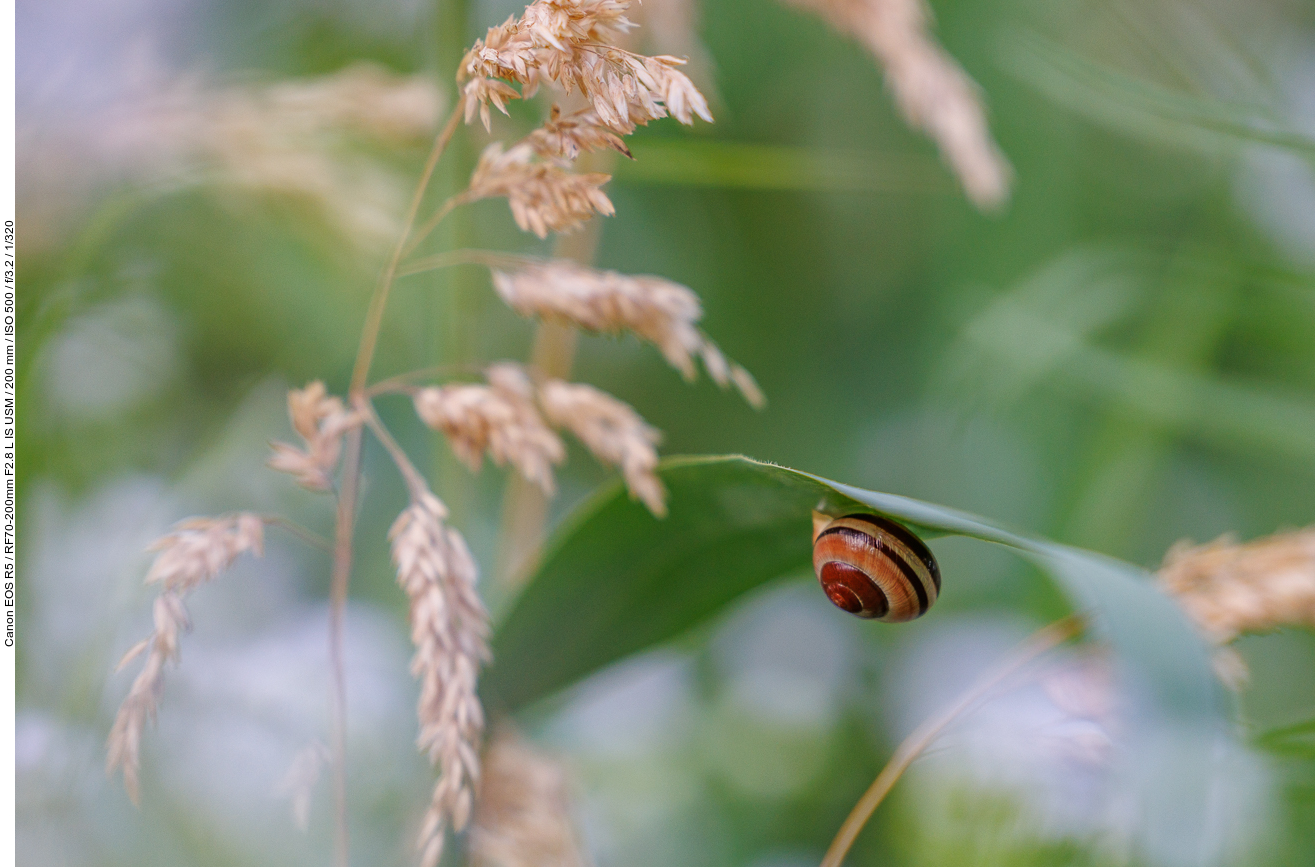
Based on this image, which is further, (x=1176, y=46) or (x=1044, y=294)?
(x=1176, y=46)

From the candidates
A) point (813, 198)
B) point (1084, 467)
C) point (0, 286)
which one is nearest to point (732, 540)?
point (0, 286)

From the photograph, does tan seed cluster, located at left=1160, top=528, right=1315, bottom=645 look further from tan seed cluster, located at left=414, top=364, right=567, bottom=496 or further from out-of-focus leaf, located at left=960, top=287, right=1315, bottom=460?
out-of-focus leaf, located at left=960, top=287, right=1315, bottom=460

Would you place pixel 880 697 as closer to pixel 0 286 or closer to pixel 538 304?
pixel 538 304

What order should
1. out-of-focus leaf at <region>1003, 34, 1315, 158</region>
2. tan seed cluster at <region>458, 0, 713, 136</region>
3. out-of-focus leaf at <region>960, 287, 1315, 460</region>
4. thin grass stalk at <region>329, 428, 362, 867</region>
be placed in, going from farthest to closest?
1. out-of-focus leaf at <region>960, 287, 1315, 460</region>
2. out-of-focus leaf at <region>1003, 34, 1315, 158</region>
3. thin grass stalk at <region>329, 428, 362, 867</region>
4. tan seed cluster at <region>458, 0, 713, 136</region>

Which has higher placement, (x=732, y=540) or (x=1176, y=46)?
(x=1176, y=46)

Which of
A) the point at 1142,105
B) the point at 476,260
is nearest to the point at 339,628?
the point at 476,260

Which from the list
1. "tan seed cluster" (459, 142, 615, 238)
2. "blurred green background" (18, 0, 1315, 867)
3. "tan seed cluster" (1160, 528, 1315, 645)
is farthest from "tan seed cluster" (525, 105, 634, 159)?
"tan seed cluster" (1160, 528, 1315, 645)
